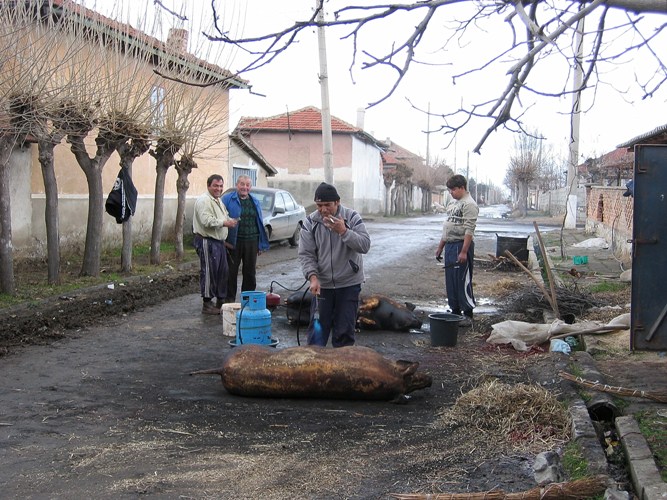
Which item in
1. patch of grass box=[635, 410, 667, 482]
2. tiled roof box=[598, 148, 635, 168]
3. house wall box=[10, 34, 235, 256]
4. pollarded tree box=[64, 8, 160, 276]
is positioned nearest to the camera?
patch of grass box=[635, 410, 667, 482]

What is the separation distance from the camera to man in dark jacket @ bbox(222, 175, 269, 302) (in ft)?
31.7

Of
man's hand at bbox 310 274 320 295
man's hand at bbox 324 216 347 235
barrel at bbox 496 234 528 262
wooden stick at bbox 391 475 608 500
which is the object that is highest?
man's hand at bbox 324 216 347 235

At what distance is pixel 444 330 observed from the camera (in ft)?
26.1

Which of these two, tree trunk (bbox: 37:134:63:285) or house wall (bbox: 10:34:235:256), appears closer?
tree trunk (bbox: 37:134:63:285)

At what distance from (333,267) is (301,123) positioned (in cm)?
3623

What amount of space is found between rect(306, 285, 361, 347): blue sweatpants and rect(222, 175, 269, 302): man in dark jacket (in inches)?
135

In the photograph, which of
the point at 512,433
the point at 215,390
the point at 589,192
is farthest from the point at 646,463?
the point at 589,192

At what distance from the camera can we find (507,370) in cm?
677

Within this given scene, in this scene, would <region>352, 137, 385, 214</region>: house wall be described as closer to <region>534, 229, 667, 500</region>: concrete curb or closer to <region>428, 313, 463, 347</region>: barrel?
<region>428, 313, 463, 347</region>: barrel

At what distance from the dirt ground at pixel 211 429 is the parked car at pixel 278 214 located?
35.7 ft

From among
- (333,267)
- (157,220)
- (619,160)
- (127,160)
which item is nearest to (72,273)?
(127,160)

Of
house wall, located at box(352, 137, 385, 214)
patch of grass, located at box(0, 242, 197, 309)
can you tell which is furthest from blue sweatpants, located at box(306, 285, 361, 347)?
house wall, located at box(352, 137, 385, 214)

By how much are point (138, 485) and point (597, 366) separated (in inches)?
174

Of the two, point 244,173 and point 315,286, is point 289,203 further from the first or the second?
point 315,286
